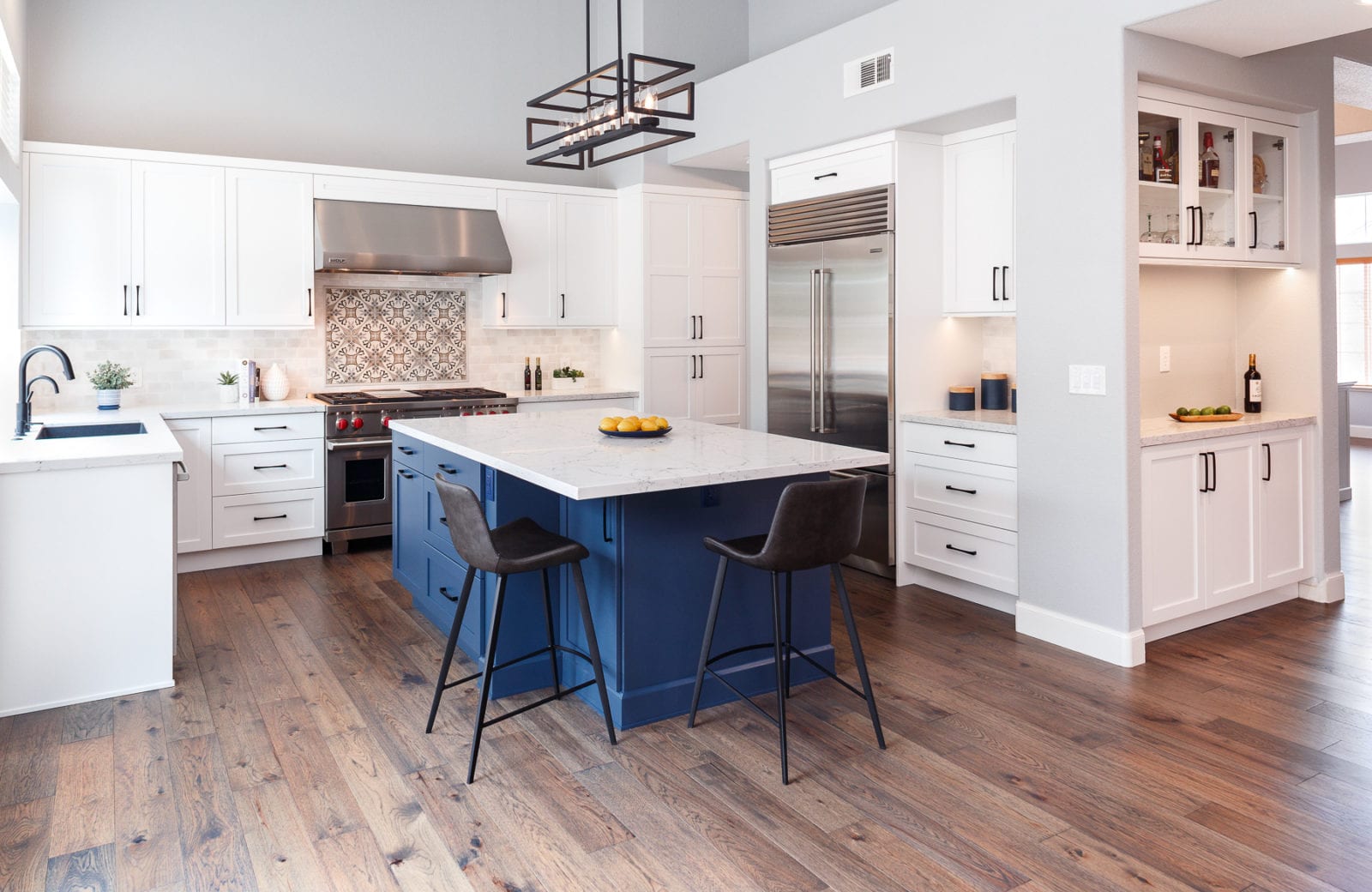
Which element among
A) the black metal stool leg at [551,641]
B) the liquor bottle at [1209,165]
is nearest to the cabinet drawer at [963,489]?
the liquor bottle at [1209,165]

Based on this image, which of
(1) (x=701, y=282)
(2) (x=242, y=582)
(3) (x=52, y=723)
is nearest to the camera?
(3) (x=52, y=723)

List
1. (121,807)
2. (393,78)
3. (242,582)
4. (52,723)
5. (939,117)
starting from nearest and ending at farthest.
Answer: (121,807), (52,723), (939,117), (242,582), (393,78)

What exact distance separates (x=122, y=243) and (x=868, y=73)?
4059mm

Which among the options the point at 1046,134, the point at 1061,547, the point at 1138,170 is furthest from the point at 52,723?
the point at 1138,170

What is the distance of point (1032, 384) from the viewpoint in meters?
4.17

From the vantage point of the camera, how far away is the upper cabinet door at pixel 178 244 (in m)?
5.41

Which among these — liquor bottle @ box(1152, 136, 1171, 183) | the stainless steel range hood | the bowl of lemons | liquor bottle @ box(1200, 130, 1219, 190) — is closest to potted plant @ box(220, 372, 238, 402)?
the stainless steel range hood

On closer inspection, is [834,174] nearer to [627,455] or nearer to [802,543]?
[627,455]

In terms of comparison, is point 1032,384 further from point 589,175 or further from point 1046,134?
point 589,175

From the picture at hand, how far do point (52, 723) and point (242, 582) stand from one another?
1.96m

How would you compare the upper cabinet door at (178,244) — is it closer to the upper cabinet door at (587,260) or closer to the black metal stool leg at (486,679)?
the upper cabinet door at (587,260)

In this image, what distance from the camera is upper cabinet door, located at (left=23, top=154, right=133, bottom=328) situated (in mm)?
5145

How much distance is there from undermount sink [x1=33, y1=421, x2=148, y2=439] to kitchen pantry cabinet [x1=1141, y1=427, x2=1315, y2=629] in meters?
4.57

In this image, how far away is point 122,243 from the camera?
5.35 m
